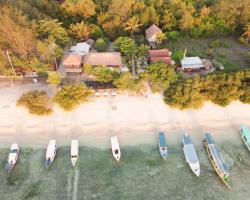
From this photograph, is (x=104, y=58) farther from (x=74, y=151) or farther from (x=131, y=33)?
(x=74, y=151)

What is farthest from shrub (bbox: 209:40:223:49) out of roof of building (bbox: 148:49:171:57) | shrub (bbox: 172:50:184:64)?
roof of building (bbox: 148:49:171:57)

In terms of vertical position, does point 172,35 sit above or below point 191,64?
above

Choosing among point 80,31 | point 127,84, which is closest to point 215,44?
point 127,84

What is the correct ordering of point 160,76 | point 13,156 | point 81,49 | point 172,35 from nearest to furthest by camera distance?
point 13,156
point 160,76
point 81,49
point 172,35

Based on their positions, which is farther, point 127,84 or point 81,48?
point 81,48

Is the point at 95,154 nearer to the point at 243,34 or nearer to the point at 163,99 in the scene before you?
the point at 163,99

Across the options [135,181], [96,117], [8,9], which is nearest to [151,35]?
[96,117]

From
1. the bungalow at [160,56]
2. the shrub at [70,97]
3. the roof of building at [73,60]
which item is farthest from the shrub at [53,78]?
the bungalow at [160,56]
